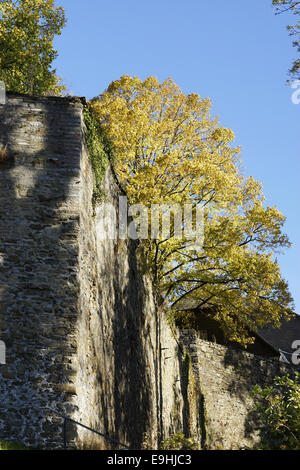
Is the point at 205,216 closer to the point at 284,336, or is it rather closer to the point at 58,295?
the point at 58,295

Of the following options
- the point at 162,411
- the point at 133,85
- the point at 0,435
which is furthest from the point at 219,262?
the point at 0,435

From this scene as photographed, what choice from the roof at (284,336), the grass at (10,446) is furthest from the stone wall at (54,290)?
the roof at (284,336)

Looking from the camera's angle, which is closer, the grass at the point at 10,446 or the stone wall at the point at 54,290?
the grass at the point at 10,446

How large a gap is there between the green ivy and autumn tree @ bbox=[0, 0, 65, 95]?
5.89 m

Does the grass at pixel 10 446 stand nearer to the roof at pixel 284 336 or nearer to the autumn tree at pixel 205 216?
the autumn tree at pixel 205 216

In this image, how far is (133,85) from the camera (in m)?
22.2

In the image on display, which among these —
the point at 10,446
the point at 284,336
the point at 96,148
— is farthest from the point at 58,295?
the point at 284,336

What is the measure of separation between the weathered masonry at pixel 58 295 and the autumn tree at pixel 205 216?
154 inches

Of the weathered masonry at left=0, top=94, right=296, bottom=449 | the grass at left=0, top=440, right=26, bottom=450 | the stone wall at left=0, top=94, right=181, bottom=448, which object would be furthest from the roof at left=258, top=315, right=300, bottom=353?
the grass at left=0, top=440, right=26, bottom=450

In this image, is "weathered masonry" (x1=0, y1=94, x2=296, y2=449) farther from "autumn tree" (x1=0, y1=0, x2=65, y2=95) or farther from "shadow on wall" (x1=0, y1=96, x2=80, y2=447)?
"autumn tree" (x1=0, y1=0, x2=65, y2=95)

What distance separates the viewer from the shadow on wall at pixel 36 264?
28.7 ft

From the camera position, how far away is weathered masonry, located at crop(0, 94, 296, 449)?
8.80 meters

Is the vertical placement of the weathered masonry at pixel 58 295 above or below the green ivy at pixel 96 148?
below

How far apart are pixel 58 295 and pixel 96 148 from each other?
369 cm
